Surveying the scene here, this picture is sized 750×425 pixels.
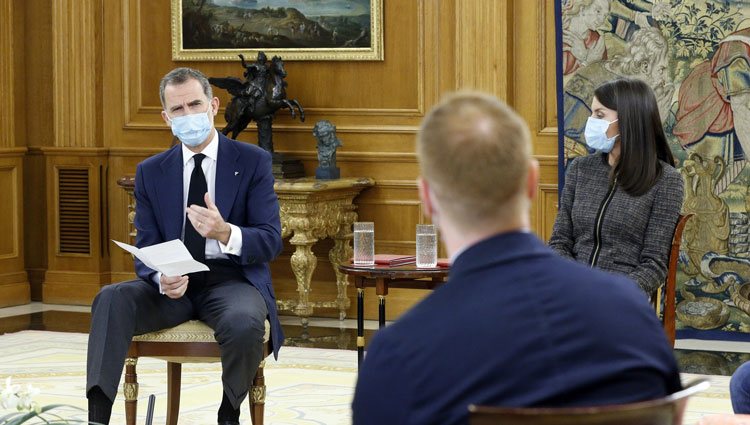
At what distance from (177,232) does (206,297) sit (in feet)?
1.08

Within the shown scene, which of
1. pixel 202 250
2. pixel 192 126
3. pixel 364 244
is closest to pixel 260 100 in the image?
pixel 364 244

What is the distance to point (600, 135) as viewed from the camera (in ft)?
17.1

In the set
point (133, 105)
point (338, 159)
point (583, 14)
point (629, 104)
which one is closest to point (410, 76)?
point (338, 159)

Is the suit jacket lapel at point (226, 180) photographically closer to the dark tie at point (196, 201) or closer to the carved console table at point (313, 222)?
the dark tie at point (196, 201)

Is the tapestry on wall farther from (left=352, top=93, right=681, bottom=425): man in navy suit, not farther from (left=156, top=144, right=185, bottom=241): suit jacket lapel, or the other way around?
(left=352, top=93, right=681, bottom=425): man in navy suit

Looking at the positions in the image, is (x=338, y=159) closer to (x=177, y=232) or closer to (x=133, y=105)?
(x=133, y=105)

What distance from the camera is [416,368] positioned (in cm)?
186

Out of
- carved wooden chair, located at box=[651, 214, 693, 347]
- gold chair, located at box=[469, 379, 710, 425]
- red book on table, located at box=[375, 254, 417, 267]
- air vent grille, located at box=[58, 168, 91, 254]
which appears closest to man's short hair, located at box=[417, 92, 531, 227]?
gold chair, located at box=[469, 379, 710, 425]

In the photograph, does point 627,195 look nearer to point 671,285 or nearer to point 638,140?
point 638,140

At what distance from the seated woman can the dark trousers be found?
1.41 m

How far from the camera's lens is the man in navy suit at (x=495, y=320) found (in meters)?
1.85

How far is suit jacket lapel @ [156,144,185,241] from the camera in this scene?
507 centimetres

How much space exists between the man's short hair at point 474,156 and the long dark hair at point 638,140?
→ 3231 millimetres

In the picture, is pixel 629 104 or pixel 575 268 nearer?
pixel 575 268
